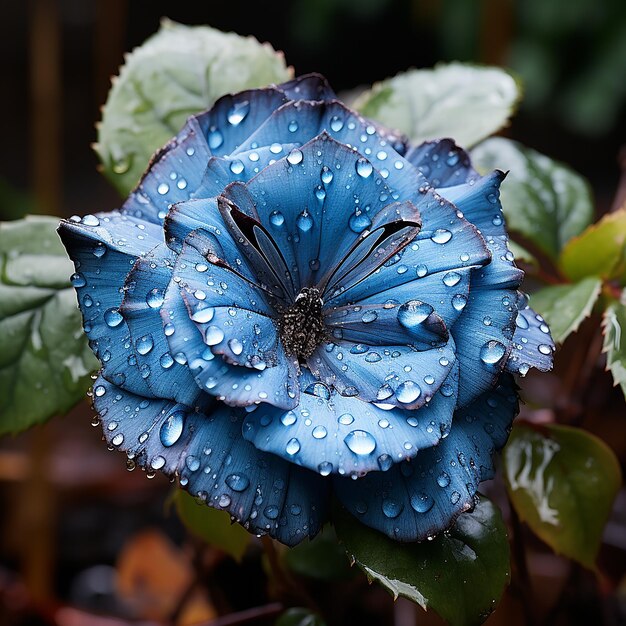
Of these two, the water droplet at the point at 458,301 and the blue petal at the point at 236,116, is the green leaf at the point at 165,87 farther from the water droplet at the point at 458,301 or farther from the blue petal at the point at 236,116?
the water droplet at the point at 458,301

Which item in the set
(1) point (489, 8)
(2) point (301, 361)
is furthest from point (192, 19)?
(2) point (301, 361)

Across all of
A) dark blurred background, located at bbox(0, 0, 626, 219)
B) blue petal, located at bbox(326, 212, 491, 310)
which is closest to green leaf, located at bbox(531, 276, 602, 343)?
blue petal, located at bbox(326, 212, 491, 310)

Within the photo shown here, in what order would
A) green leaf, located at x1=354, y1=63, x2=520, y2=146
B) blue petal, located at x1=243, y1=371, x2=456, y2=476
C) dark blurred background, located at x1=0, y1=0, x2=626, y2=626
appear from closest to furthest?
blue petal, located at x1=243, y1=371, x2=456, y2=476, green leaf, located at x1=354, y1=63, x2=520, y2=146, dark blurred background, located at x1=0, y1=0, x2=626, y2=626

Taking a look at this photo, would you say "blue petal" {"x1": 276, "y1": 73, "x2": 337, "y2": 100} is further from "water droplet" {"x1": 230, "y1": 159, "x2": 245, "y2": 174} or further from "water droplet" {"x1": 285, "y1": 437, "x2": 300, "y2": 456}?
"water droplet" {"x1": 285, "y1": 437, "x2": 300, "y2": 456}

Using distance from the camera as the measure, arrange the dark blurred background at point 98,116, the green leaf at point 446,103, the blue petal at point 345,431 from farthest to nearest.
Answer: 1. the dark blurred background at point 98,116
2. the green leaf at point 446,103
3. the blue petal at point 345,431

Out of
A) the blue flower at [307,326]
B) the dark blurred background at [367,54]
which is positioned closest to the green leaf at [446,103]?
the blue flower at [307,326]

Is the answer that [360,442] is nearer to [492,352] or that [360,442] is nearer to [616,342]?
[492,352]

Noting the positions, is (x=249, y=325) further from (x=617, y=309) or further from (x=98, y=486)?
(x=98, y=486)
